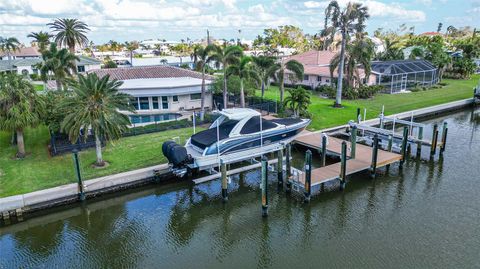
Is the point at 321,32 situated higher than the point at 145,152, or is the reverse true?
the point at 321,32

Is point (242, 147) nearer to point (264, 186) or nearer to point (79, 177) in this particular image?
point (264, 186)

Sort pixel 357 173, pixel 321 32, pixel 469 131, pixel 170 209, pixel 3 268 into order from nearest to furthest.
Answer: pixel 3 268 → pixel 170 209 → pixel 357 173 → pixel 469 131 → pixel 321 32

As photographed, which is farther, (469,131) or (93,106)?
(469,131)

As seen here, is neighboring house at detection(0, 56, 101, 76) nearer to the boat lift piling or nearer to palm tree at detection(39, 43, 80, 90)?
palm tree at detection(39, 43, 80, 90)

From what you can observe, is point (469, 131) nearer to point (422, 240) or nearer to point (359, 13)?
point (359, 13)

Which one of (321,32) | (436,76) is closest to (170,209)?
(321,32)

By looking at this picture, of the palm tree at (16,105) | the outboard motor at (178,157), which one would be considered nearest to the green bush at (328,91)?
the outboard motor at (178,157)
